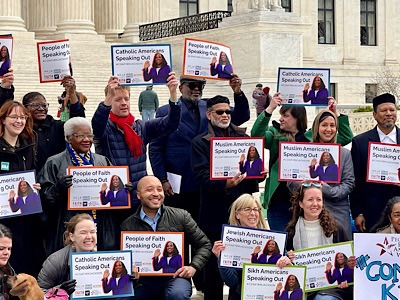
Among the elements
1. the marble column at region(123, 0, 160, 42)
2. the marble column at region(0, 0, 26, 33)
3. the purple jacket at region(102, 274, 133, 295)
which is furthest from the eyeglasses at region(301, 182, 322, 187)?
the marble column at region(123, 0, 160, 42)

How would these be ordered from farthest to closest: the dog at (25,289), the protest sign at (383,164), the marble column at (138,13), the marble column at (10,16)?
the marble column at (138,13) < the marble column at (10,16) < the protest sign at (383,164) < the dog at (25,289)

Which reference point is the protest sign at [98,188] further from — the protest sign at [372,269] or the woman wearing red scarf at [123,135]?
the protest sign at [372,269]

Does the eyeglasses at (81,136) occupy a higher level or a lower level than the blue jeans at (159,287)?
higher

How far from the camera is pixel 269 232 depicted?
9000 millimetres

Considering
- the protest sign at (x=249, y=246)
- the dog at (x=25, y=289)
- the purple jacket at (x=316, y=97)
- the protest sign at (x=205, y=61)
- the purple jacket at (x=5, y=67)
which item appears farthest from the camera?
the purple jacket at (x=316, y=97)

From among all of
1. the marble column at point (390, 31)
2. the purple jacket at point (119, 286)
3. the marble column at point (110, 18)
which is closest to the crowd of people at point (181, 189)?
the purple jacket at point (119, 286)

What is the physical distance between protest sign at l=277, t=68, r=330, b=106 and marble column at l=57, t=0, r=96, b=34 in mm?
23447

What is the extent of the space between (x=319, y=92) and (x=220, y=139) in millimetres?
1553

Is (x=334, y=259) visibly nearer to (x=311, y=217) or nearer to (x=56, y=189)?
(x=311, y=217)

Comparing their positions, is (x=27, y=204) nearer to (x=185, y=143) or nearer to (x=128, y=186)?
(x=128, y=186)

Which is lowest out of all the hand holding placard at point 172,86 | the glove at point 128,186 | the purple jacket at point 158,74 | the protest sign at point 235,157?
the glove at point 128,186

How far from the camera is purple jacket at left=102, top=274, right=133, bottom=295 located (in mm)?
8578

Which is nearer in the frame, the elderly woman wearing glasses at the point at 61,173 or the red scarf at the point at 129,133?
the elderly woman wearing glasses at the point at 61,173

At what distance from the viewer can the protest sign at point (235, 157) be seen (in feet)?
32.0
